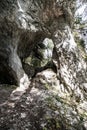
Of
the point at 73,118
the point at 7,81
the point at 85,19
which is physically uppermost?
the point at 85,19

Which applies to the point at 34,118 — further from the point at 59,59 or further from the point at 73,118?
the point at 59,59

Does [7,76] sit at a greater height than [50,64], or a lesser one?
lesser

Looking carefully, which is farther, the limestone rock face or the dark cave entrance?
the dark cave entrance

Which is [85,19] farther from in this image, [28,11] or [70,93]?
[70,93]

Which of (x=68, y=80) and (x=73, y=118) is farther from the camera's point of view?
(x=68, y=80)

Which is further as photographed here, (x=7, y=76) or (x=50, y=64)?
(x=50, y=64)

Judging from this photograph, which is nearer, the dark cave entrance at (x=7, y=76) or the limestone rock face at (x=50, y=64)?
the limestone rock face at (x=50, y=64)

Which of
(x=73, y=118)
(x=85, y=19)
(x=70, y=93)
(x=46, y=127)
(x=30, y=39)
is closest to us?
(x=46, y=127)

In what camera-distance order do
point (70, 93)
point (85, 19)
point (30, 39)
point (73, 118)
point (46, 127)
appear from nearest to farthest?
point (46, 127)
point (73, 118)
point (70, 93)
point (30, 39)
point (85, 19)

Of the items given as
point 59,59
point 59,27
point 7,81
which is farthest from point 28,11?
point 7,81

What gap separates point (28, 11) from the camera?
9.45 meters

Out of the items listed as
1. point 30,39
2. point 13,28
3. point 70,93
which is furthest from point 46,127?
point 30,39

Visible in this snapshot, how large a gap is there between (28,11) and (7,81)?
3422mm

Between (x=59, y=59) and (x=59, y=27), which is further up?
(x=59, y=27)
